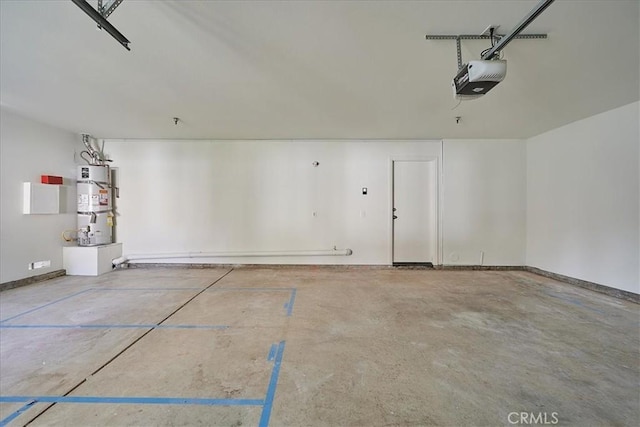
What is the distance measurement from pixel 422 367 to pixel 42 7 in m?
3.88

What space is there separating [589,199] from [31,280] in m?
9.08

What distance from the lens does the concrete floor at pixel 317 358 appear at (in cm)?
151

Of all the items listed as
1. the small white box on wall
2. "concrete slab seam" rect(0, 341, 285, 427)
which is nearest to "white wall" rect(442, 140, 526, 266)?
"concrete slab seam" rect(0, 341, 285, 427)

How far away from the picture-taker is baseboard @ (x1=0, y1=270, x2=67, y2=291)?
3.71 m

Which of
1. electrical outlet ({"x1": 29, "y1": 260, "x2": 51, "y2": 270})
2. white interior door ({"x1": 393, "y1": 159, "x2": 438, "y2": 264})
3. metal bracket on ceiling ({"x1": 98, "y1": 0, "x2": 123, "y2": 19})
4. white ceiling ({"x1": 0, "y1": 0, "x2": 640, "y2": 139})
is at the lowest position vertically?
electrical outlet ({"x1": 29, "y1": 260, "x2": 51, "y2": 270})

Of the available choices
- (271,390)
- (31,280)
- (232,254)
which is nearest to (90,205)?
(31,280)

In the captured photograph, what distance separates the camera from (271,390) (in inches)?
65.7

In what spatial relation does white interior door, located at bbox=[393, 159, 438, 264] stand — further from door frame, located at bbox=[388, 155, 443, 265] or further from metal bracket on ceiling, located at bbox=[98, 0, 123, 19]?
metal bracket on ceiling, located at bbox=[98, 0, 123, 19]

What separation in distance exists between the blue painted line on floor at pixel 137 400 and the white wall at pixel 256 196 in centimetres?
355

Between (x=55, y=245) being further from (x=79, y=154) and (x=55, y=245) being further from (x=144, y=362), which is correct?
(x=144, y=362)

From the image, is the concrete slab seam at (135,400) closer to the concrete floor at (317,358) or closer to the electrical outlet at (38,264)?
the concrete floor at (317,358)

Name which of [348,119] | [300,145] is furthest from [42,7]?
[300,145]

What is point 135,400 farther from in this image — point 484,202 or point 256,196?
point 484,202

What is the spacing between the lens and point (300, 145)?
16.9ft
